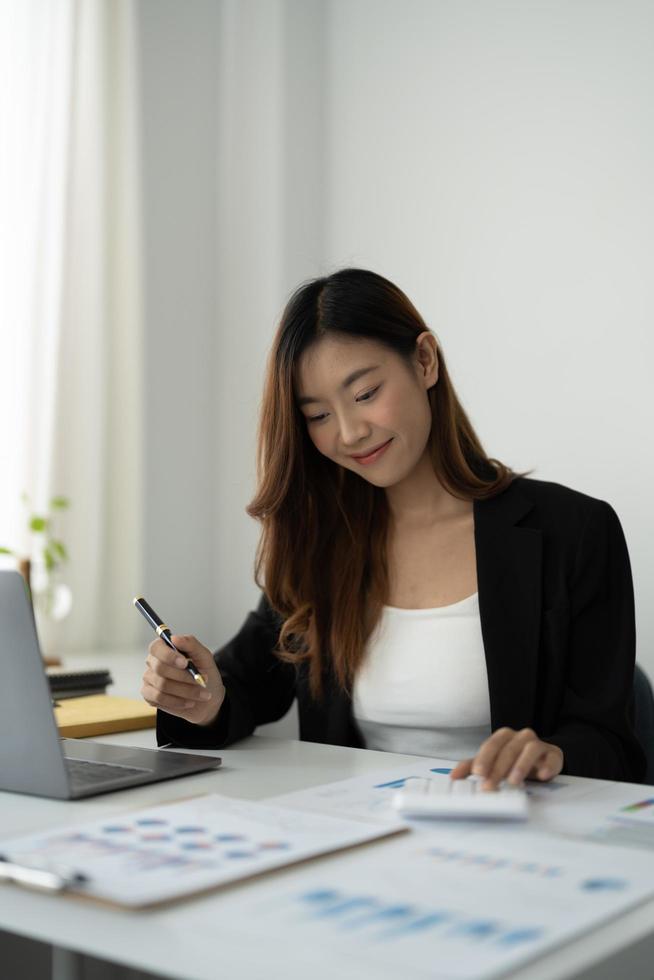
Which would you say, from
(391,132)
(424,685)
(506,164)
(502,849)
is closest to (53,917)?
(502,849)

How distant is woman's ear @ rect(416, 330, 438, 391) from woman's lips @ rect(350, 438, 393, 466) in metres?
0.13

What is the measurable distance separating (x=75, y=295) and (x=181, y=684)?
1.93m

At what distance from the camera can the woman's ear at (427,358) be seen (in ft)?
5.88

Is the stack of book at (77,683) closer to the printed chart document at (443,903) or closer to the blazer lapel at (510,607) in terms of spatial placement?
the blazer lapel at (510,607)

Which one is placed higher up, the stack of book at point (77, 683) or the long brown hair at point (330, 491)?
the long brown hair at point (330, 491)

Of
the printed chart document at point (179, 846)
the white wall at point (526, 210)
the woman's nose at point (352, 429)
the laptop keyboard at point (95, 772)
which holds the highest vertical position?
the white wall at point (526, 210)

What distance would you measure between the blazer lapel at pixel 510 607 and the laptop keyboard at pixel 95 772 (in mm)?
577

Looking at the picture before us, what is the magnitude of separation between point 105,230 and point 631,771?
230 cm

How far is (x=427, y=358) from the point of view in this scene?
1804 millimetres

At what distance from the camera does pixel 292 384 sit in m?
1.76

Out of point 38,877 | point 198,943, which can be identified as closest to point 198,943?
point 198,943

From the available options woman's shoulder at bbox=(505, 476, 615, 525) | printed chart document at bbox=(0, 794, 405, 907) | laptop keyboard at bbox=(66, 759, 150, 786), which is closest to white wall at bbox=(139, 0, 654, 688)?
woman's shoulder at bbox=(505, 476, 615, 525)

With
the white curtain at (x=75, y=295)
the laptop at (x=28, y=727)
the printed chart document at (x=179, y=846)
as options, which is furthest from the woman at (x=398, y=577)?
the white curtain at (x=75, y=295)

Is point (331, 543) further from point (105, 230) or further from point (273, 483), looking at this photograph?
point (105, 230)
